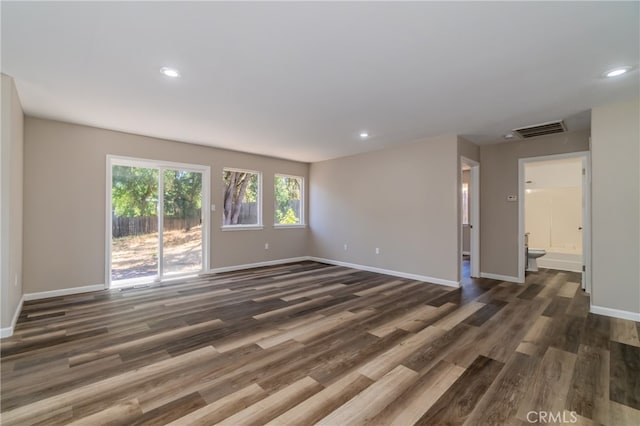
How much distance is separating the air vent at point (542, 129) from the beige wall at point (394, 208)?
1.02 m

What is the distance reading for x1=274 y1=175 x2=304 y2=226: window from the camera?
703cm

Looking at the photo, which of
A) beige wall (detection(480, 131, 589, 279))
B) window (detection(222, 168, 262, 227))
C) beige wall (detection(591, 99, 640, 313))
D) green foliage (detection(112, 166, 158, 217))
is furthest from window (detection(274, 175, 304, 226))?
beige wall (detection(591, 99, 640, 313))

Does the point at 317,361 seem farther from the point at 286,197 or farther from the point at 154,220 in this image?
the point at 286,197

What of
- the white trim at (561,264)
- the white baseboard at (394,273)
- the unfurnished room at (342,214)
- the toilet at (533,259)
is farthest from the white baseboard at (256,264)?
the white trim at (561,264)

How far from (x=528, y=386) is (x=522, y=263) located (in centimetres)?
369

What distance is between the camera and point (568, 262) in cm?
616

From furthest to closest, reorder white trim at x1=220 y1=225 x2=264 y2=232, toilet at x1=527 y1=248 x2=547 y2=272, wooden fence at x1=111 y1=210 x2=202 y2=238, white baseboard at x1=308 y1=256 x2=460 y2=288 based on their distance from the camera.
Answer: toilet at x1=527 y1=248 x2=547 y2=272 → white trim at x1=220 y1=225 x2=264 y2=232 → white baseboard at x1=308 y1=256 x2=460 y2=288 → wooden fence at x1=111 y1=210 x2=202 y2=238

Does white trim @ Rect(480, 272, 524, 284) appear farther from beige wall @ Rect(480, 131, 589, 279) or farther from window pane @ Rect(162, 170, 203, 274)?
window pane @ Rect(162, 170, 203, 274)

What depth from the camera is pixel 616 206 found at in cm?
340

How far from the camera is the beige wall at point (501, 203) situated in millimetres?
5086

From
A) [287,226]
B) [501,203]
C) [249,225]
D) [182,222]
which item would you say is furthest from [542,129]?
[182,222]

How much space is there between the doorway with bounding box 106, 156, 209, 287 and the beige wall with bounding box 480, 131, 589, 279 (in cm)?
554

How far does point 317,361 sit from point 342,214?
4507 millimetres

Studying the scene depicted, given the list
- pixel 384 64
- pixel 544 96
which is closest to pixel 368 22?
pixel 384 64
